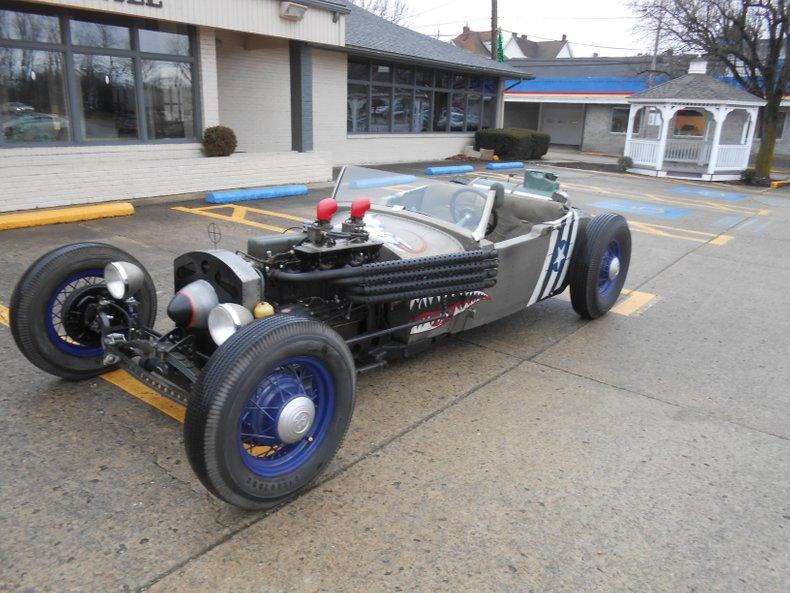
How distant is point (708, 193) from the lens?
17.6 m

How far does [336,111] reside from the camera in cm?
1802

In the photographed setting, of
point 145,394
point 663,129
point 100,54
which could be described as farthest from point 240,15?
point 663,129

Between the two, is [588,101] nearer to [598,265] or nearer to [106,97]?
[106,97]

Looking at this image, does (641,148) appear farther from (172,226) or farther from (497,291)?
(497,291)

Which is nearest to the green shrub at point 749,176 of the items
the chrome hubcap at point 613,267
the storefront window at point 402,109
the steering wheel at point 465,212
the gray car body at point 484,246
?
the storefront window at point 402,109

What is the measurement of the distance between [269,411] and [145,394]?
1.46 metres

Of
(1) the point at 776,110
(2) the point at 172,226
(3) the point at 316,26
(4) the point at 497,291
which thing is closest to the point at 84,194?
(2) the point at 172,226

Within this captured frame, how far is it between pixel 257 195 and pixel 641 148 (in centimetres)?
1622

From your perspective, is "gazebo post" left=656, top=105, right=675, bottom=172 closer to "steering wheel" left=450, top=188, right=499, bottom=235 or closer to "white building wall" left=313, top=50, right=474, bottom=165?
"white building wall" left=313, top=50, right=474, bottom=165

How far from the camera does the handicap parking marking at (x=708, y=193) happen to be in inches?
656

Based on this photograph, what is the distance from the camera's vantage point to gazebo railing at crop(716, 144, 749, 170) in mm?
21328

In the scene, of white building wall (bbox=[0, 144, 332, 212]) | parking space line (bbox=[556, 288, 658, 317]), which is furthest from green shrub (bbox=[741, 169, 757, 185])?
parking space line (bbox=[556, 288, 658, 317])

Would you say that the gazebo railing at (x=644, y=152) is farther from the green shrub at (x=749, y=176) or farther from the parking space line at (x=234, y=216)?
the parking space line at (x=234, y=216)

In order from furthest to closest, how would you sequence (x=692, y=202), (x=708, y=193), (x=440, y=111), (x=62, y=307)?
1. (x=440, y=111)
2. (x=708, y=193)
3. (x=692, y=202)
4. (x=62, y=307)
